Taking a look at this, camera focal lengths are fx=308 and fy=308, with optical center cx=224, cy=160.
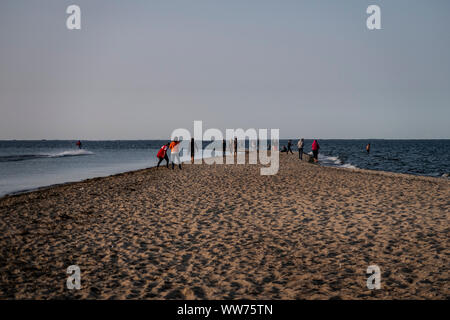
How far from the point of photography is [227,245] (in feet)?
21.2

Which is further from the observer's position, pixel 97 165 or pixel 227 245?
pixel 97 165

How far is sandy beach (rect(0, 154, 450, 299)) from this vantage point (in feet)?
15.2

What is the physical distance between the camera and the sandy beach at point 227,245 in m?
4.64

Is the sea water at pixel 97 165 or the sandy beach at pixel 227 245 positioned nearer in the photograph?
the sandy beach at pixel 227 245

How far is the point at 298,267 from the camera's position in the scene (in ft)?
17.7

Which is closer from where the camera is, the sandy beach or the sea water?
the sandy beach

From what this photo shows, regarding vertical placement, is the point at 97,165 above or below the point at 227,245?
above

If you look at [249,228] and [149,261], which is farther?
[249,228]

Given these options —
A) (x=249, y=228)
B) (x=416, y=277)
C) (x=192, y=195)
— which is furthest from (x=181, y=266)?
(x=192, y=195)
